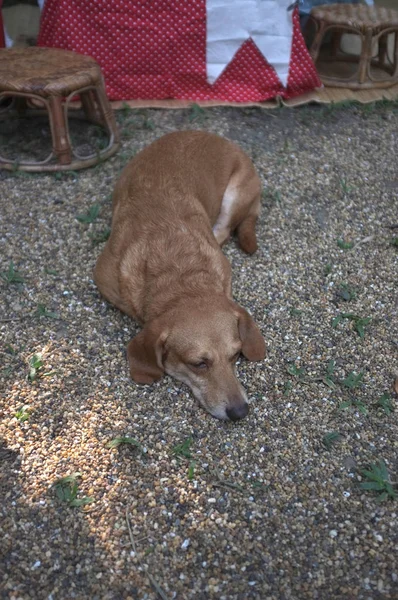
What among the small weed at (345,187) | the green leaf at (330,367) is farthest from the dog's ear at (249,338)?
the small weed at (345,187)

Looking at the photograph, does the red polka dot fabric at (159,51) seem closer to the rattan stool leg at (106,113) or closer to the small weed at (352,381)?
the rattan stool leg at (106,113)

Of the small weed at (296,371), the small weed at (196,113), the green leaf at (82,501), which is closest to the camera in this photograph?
the green leaf at (82,501)

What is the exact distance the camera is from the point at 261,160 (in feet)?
18.8

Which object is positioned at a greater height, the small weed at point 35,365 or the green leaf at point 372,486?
the small weed at point 35,365

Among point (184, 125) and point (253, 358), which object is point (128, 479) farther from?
point (184, 125)

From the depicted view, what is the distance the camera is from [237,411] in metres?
3.24

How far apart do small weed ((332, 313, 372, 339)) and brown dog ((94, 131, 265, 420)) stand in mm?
738

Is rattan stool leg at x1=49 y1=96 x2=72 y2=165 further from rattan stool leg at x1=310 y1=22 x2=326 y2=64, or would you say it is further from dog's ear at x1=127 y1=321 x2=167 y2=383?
rattan stool leg at x1=310 y1=22 x2=326 y2=64

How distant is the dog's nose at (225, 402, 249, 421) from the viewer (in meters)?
3.23

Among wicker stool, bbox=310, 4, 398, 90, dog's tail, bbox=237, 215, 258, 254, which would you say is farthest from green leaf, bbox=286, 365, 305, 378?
wicker stool, bbox=310, 4, 398, 90

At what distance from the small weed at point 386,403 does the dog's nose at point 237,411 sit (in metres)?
0.81

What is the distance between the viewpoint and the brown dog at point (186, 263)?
3.27 meters

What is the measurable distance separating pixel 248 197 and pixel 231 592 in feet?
9.58

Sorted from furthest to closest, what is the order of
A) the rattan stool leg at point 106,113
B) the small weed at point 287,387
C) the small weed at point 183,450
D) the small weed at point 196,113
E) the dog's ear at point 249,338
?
1. the small weed at point 196,113
2. the rattan stool leg at point 106,113
3. the small weed at point 287,387
4. the dog's ear at point 249,338
5. the small weed at point 183,450
